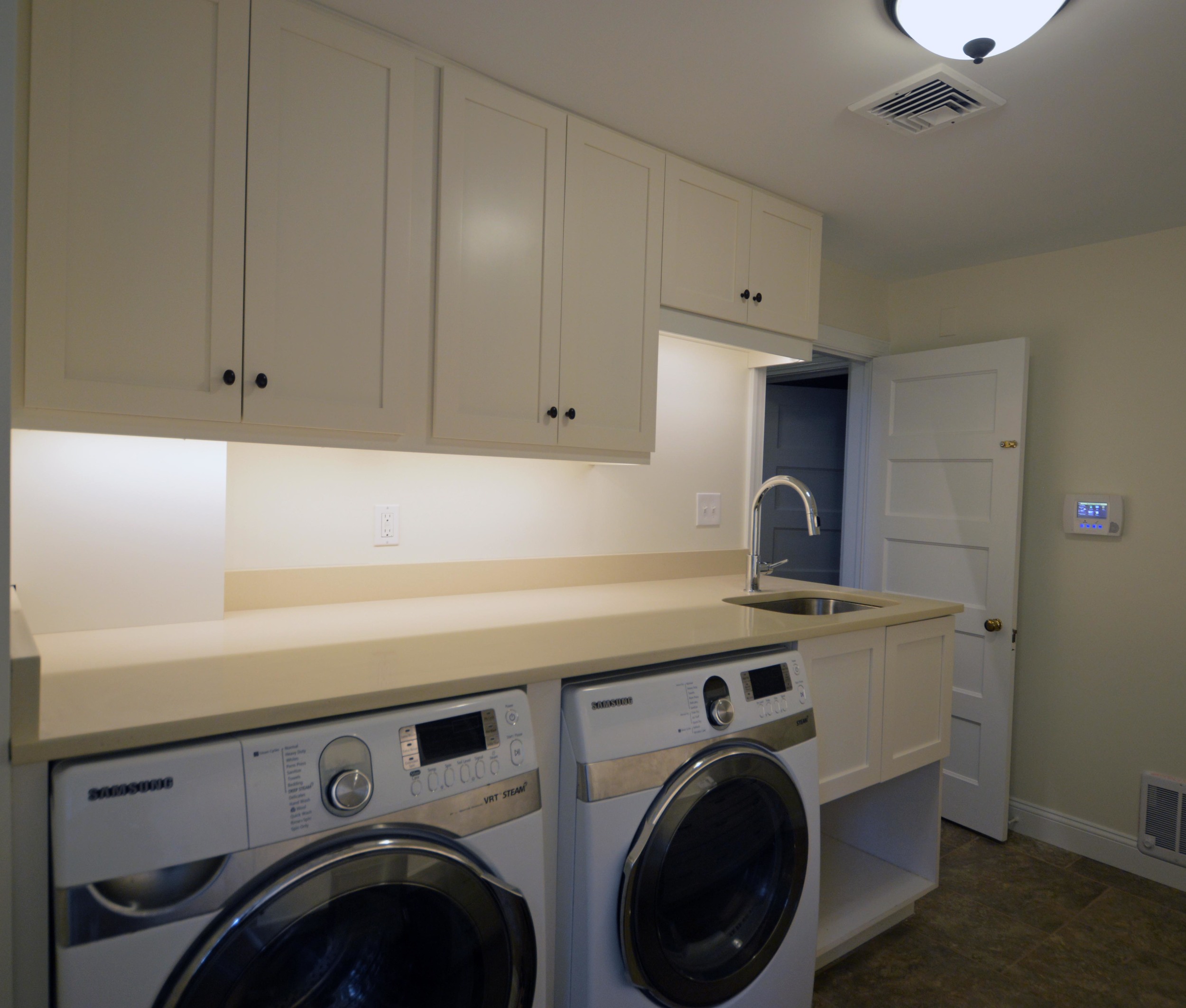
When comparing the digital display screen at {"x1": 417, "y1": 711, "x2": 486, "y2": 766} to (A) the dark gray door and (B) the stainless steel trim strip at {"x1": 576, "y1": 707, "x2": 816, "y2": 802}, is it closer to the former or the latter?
(B) the stainless steel trim strip at {"x1": 576, "y1": 707, "x2": 816, "y2": 802}

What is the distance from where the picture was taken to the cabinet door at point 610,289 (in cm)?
200

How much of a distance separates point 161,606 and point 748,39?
182cm

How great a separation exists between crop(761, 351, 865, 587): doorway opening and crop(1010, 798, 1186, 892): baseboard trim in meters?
1.41

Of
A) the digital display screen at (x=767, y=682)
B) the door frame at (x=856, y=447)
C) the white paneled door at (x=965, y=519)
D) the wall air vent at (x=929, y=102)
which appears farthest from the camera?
the door frame at (x=856, y=447)

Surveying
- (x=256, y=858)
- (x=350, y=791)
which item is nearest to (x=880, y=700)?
(x=350, y=791)

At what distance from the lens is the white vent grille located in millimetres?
2662

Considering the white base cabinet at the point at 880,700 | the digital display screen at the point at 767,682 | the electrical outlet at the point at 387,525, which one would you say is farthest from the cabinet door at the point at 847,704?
the electrical outlet at the point at 387,525

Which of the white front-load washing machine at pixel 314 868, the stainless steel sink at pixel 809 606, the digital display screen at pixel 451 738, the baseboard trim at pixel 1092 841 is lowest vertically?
the baseboard trim at pixel 1092 841

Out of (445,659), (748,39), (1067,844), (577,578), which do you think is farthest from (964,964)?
(748,39)

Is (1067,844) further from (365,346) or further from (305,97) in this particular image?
(305,97)

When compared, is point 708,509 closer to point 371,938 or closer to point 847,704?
point 847,704

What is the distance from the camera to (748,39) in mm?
1666

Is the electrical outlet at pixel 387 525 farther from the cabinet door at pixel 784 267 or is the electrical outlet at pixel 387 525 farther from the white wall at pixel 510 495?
the cabinet door at pixel 784 267

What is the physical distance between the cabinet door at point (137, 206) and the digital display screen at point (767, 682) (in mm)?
1245
